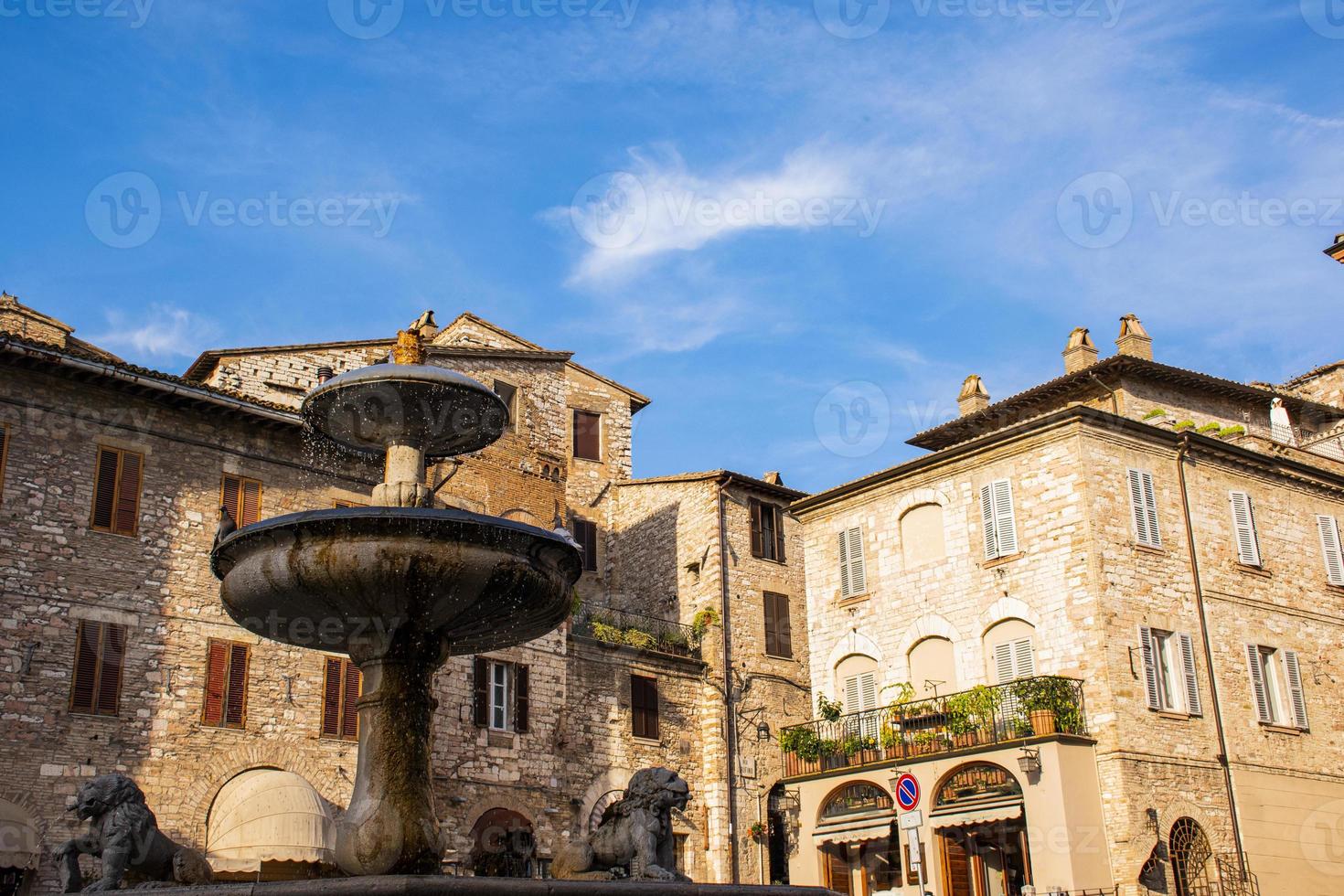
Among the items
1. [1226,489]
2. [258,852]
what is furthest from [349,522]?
[1226,489]

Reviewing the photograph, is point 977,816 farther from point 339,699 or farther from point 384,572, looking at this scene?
point 384,572

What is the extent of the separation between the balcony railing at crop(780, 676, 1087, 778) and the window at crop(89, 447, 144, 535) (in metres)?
14.2

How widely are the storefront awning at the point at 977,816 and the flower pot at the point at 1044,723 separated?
137 centimetres

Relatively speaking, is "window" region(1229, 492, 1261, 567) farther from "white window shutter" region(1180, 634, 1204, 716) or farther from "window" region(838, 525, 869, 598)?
"window" region(838, 525, 869, 598)

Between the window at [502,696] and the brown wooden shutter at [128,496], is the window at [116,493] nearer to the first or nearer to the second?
the brown wooden shutter at [128,496]

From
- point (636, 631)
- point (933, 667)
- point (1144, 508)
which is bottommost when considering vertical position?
point (933, 667)

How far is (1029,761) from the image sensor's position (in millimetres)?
22531

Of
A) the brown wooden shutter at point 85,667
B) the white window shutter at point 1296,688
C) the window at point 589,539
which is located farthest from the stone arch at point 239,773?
the white window shutter at point 1296,688

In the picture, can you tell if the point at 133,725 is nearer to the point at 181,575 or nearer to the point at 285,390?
the point at 181,575

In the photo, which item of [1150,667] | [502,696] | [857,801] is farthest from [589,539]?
[1150,667]

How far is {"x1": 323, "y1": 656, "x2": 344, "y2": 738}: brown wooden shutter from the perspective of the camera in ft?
75.2

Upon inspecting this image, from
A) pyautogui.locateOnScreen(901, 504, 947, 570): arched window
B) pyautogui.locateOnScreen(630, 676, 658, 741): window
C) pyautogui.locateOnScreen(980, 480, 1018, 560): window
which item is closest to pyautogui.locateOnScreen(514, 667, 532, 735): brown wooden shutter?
pyautogui.locateOnScreen(630, 676, 658, 741): window

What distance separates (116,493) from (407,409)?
12026 mm

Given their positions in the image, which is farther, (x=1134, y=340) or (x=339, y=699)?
(x=1134, y=340)
